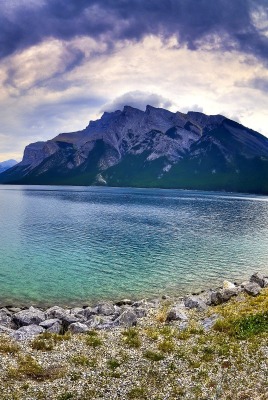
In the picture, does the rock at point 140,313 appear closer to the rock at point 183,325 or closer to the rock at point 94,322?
the rock at point 94,322

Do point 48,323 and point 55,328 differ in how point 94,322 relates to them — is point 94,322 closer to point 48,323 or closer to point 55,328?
point 55,328

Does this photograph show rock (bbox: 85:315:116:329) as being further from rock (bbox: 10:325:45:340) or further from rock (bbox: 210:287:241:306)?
rock (bbox: 210:287:241:306)

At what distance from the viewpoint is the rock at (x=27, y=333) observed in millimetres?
29852

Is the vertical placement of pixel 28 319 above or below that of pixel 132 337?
below

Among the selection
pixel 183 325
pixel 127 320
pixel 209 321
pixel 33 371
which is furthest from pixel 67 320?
pixel 209 321

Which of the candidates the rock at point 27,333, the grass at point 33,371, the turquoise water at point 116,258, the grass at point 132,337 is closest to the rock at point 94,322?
the grass at point 132,337

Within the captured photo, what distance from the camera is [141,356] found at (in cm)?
2617

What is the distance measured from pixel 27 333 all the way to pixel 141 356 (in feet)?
36.7

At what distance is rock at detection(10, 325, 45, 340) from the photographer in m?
29.9

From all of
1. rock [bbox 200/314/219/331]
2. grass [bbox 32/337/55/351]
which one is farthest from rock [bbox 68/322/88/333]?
rock [bbox 200/314/219/331]

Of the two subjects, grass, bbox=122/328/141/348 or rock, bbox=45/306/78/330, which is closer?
grass, bbox=122/328/141/348

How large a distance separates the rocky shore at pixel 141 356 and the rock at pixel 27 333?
0.27 feet

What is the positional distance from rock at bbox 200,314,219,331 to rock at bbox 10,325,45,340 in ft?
49.6

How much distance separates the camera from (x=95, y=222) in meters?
130
